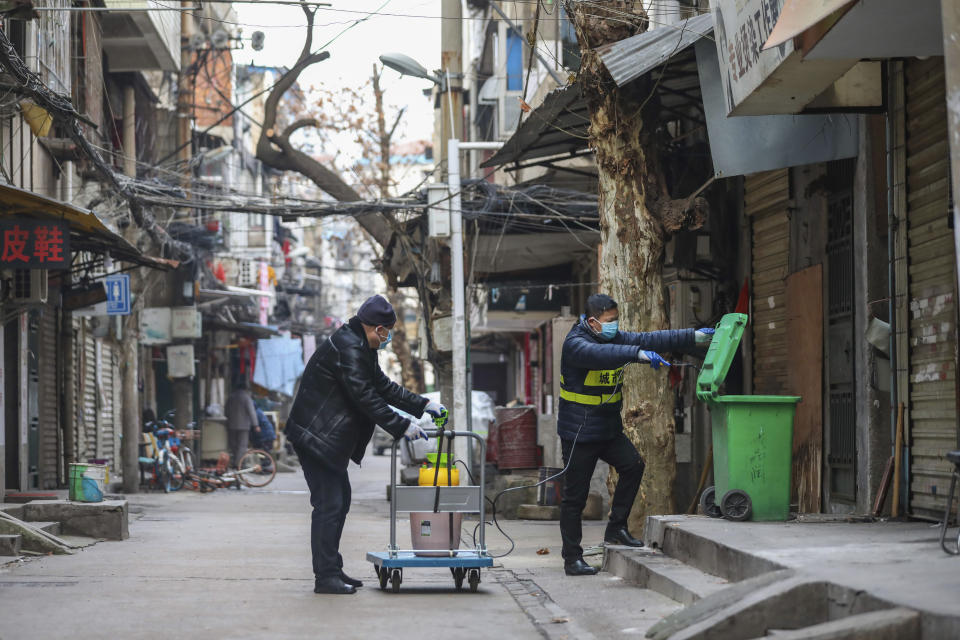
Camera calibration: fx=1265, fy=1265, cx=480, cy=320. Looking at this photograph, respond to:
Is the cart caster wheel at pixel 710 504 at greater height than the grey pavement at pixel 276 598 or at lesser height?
greater

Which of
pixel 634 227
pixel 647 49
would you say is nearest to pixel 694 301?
pixel 634 227

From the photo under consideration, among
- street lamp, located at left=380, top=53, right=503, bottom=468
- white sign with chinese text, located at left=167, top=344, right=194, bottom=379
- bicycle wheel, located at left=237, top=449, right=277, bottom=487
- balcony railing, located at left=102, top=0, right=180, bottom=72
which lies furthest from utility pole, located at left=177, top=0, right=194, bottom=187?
street lamp, located at left=380, top=53, right=503, bottom=468

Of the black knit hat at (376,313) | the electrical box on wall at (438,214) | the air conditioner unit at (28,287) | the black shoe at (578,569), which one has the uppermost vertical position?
the electrical box on wall at (438,214)

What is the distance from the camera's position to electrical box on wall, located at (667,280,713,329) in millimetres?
14586

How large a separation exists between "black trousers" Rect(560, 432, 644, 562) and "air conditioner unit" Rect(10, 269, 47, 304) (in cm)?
882

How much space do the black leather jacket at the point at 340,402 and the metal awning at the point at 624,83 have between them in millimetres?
3287

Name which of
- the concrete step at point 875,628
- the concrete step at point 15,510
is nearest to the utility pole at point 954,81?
the concrete step at point 875,628

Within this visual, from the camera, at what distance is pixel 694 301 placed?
Answer: 14578mm

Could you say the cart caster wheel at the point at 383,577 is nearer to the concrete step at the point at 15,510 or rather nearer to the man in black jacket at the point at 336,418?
the man in black jacket at the point at 336,418

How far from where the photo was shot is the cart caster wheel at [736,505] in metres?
8.48

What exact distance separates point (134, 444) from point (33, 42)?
7.62 m

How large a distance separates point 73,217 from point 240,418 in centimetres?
1487

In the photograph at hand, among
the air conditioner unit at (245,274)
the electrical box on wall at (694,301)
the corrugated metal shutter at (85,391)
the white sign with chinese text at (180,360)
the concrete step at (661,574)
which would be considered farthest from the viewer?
the air conditioner unit at (245,274)

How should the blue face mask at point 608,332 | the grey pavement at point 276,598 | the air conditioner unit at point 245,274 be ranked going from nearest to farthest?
the grey pavement at point 276,598 → the blue face mask at point 608,332 → the air conditioner unit at point 245,274
